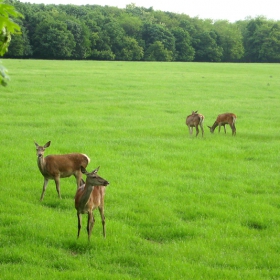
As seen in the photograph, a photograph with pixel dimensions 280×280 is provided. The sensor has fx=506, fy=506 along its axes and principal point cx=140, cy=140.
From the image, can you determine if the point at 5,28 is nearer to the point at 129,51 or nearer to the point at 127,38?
the point at 129,51

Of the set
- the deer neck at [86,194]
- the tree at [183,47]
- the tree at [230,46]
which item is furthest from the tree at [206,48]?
the deer neck at [86,194]

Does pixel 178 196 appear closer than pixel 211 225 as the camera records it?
No

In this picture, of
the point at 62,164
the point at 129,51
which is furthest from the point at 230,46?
the point at 62,164

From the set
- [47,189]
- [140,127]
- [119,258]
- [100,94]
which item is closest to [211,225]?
[119,258]

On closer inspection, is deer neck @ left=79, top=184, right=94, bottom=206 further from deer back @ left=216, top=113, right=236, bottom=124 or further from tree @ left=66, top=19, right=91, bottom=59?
tree @ left=66, top=19, right=91, bottom=59

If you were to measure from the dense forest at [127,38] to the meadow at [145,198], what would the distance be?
175 feet

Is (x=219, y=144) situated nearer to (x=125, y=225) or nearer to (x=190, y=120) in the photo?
(x=190, y=120)

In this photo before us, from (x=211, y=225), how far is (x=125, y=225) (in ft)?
→ 5.02

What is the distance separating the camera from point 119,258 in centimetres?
748

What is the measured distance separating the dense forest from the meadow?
175 feet

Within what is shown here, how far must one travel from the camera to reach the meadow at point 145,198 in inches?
289

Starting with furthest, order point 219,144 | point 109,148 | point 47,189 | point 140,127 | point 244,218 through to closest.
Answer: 1. point 140,127
2. point 219,144
3. point 109,148
4. point 47,189
5. point 244,218

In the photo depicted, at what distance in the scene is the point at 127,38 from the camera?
91875 millimetres

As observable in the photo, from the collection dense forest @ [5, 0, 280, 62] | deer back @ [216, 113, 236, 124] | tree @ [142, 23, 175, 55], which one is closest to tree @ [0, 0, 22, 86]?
deer back @ [216, 113, 236, 124]
